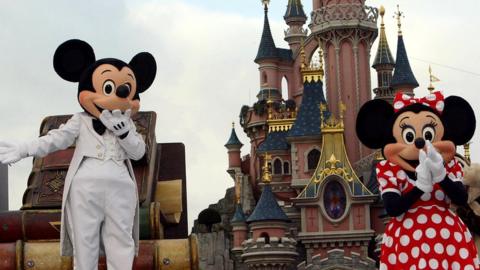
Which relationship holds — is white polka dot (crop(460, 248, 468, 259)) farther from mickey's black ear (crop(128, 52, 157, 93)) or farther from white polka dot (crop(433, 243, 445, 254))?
mickey's black ear (crop(128, 52, 157, 93))

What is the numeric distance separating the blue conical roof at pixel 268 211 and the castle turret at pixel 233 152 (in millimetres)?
9121

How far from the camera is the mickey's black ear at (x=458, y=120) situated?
7.84m

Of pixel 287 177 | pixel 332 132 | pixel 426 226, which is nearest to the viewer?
pixel 426 226

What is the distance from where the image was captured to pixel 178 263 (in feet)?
23.0

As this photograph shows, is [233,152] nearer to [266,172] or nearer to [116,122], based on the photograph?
[266,172]

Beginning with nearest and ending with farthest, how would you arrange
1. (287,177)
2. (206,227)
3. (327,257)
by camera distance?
(327,257) < (287,177) < (206,227)

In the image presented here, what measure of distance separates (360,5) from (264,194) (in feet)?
26.1

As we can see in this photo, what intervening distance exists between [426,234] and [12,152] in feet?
9.68

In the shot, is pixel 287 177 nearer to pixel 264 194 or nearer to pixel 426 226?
pixel 264 194

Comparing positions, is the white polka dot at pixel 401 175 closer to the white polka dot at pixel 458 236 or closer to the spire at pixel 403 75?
the white polka dot at pixel 458 236

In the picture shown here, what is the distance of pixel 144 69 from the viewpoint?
7.41 m

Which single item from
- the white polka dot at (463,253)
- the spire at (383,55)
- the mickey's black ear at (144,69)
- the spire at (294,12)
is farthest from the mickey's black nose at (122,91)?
the spire at (294,12)

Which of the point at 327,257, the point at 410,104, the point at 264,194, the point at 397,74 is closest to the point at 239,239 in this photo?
the point at 264,194

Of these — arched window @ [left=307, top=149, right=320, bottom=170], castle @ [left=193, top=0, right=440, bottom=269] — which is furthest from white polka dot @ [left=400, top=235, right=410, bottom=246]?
arched window @ [left=307, top=149, right=320, bottom=170]
